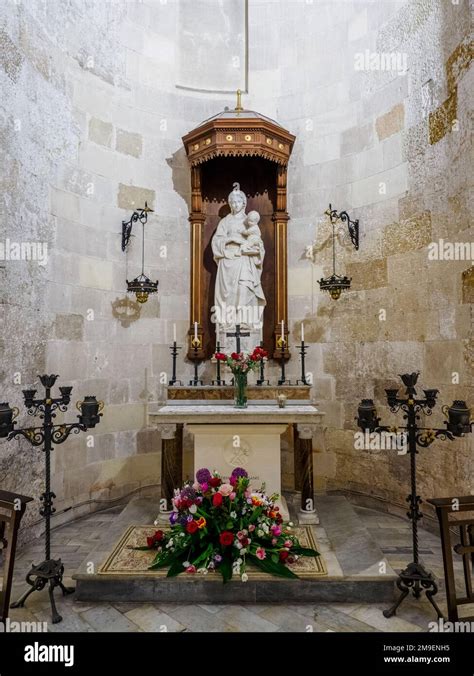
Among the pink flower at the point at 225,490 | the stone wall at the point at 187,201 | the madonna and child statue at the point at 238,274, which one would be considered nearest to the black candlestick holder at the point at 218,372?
the madonna and child statue at the point at 238,274

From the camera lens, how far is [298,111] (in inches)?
255

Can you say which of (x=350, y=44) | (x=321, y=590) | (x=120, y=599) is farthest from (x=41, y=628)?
(x=350, y=44)

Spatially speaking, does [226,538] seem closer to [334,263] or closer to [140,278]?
[140,278]

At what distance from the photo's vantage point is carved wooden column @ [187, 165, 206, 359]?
6.13 metres

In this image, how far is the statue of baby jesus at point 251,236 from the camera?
224 inches

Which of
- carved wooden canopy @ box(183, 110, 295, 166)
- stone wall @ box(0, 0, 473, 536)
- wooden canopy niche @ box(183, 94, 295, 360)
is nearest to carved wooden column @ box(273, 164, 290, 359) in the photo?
wooden canopy niche @ box(183, 94, 295, 360)

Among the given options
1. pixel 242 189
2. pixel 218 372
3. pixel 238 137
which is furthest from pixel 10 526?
pixel 242 189

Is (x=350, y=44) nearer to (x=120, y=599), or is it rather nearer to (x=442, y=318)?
(x=442, y=318)

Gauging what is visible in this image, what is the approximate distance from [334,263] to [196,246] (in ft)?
6.44

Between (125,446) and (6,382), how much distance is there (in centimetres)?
200

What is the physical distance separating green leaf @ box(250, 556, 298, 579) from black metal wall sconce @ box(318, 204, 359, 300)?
3356 mm

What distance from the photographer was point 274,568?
3412 mm

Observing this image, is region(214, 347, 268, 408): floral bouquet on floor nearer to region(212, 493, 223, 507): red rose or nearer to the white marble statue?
the white marble statue

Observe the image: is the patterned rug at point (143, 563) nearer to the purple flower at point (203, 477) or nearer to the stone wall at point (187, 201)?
the purple flower at point (203, 477)
